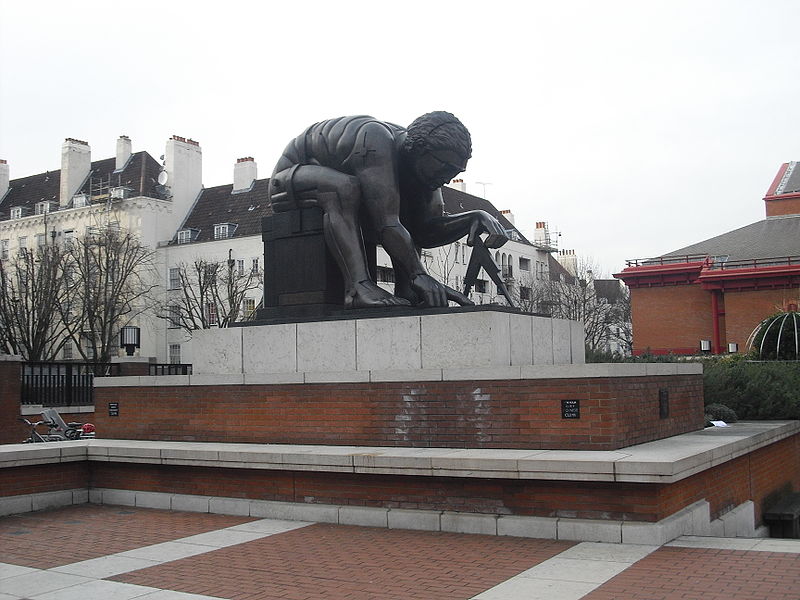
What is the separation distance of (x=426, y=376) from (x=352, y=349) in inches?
57.2

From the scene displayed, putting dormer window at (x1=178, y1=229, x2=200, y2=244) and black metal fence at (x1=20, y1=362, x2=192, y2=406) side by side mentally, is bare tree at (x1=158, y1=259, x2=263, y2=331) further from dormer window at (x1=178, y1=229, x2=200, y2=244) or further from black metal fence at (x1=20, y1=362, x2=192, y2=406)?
black metal fence at (x1=20, y1=362, x2=192, y2=406)

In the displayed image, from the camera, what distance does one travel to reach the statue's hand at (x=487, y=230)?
11.3m

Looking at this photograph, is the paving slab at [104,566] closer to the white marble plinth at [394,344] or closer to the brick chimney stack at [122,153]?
the white marble plinth at [394,344]

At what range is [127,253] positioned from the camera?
140 feet

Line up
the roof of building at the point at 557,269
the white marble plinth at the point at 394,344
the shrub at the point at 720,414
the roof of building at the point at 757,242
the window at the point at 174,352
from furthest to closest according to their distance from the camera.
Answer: the roof of building at the point at 557,269, the window at the point at 174,352, the roof of building at the point at 757,242, the shrub at the point at 720,414, the white marble plinth at the point at 394,344

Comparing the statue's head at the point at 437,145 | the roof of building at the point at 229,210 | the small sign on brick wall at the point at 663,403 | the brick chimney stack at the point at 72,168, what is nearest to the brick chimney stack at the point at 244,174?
the roof of building at the point at 229,210

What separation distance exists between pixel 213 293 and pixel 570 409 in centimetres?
→ 3509

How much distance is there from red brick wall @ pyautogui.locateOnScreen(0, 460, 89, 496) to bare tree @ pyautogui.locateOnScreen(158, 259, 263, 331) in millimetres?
27724

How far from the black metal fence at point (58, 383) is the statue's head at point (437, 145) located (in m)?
16.1

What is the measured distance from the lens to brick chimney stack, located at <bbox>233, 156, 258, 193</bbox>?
5372cm

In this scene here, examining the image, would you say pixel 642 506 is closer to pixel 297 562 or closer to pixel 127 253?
pixel 297 562

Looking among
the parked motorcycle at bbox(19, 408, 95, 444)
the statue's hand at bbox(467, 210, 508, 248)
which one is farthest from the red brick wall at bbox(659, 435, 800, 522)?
the parked motorcycle at bbox(19, 408, 95, 444)

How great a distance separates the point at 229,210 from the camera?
52.3 m

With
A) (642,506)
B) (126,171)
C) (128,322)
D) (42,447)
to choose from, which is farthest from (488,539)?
(126,171)
